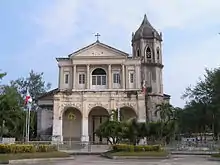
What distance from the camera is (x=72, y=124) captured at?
185 ft

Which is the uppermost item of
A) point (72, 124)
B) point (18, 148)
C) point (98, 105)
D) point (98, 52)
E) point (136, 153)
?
point (98, 52)

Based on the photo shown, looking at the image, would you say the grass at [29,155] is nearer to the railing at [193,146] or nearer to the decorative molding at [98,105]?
the railing at [193,146]

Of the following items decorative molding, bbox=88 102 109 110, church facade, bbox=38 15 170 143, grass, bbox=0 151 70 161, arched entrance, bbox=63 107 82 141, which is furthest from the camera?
arched entrance, bbox=63 107 82 141

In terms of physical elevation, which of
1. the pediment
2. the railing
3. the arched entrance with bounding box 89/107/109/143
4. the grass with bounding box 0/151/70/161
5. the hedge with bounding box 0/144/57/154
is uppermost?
the pediment

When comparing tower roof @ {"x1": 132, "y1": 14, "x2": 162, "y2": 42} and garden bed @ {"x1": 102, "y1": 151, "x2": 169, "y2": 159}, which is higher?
tower roof @ {"x1": 132, "y1": 14, "x2": 162, "y2": 42}

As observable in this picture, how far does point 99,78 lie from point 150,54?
12971 millimetres

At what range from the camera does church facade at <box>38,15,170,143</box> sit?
53.7 m

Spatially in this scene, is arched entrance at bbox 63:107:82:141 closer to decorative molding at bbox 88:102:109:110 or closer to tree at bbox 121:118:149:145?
decorative molding at bbox 88:102:109:110

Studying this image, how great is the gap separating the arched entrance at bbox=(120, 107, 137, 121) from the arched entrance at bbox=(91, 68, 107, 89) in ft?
16.0

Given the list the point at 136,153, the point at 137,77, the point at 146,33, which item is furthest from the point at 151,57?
the point at 136,153

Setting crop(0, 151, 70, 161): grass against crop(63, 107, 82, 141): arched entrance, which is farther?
crop(63, 107, 82, 141): arched entrance

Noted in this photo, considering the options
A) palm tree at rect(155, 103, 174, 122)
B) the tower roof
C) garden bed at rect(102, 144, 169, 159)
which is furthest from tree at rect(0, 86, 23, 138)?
the tower roof

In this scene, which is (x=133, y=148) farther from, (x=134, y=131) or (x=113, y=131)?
(x=113, y=131)

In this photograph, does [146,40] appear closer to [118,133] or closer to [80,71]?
[80,71]
